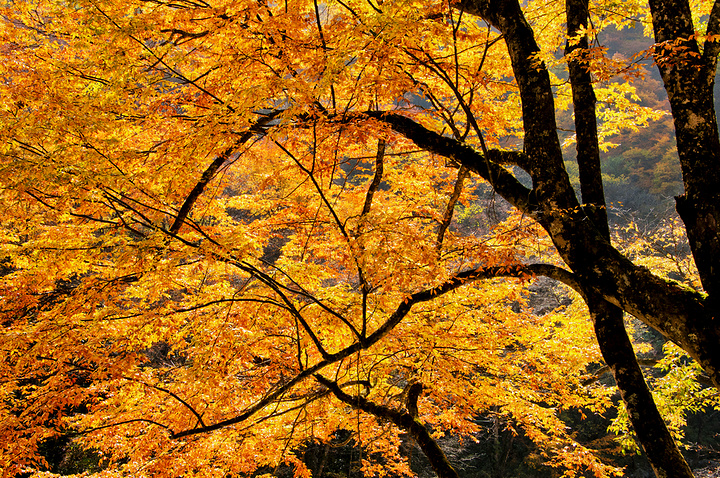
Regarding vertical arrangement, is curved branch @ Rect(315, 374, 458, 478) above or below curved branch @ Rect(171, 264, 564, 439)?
below

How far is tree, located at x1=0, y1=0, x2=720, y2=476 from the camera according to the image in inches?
86.2

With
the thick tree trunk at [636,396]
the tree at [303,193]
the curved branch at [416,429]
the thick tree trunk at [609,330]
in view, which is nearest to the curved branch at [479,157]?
the tree at [303,193]

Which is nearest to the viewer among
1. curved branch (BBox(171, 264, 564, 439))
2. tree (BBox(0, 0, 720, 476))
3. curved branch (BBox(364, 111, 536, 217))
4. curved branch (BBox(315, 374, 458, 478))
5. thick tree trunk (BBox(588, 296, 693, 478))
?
thick tree trunk (BBox(588, 296, 693, 478))

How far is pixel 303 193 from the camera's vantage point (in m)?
4.96

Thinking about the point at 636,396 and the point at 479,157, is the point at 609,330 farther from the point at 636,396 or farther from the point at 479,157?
the point at 479,157

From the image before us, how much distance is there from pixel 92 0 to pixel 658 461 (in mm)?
4103

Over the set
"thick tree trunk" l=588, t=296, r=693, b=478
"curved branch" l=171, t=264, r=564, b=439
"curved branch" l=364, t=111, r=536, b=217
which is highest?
"curved branch" l=364, t=111, r=536, b=217

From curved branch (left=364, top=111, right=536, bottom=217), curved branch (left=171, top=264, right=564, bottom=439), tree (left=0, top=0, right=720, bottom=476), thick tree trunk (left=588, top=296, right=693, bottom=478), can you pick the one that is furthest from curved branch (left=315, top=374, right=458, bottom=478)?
curved branch (left=364, top=111, right=536, bottom=217)

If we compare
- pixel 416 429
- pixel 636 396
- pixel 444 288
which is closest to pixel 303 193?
pixel 444 288

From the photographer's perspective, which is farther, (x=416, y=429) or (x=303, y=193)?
(x=303, y=193)

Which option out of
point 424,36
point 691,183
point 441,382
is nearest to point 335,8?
point 424,36

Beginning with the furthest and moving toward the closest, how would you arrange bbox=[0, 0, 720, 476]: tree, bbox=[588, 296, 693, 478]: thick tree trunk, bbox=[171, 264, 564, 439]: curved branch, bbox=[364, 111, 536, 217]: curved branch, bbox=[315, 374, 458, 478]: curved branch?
1. bbox=[315, 374, 458, 478]: curved branch
2. bbox=[364, 111, 536, 217]: curved branch
3. bbox=[171, 264, 564, 439]: curved branch
4. bbox=[0, 0, 720, 476]: tree
5. bbox=[588, 296, 693, 478]: thick tree trunk

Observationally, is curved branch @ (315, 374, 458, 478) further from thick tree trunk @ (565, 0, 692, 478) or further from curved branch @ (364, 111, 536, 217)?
curved branch @ (364, 111, 536, 217)

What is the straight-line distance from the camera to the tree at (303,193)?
2.19 m
